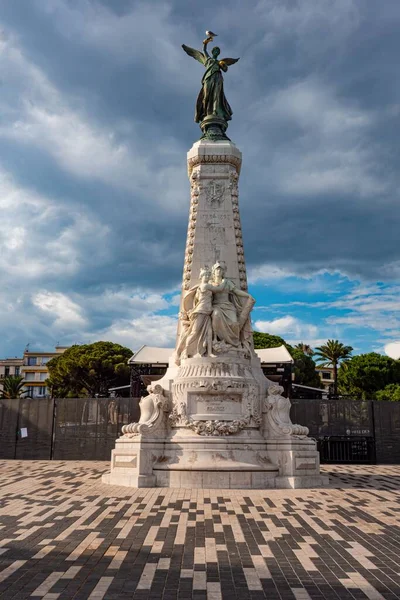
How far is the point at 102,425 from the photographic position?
18.8m

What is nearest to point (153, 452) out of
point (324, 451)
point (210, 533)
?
point (210, 533)

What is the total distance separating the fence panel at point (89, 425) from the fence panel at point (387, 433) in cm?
925

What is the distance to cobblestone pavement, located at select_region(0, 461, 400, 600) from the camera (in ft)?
16.8

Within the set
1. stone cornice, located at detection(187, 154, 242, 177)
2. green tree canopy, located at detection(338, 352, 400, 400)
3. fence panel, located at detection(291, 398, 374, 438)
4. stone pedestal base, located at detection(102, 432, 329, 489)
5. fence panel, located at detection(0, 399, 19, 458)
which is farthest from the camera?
green tree canopy, located at detection(338, 352, 400, 400)

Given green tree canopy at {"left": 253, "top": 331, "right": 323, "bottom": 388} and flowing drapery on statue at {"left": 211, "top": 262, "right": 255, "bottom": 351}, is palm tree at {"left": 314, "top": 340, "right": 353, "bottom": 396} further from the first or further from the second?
flowing drapery on statue at {"left": 211, "top": 262, "right": 255, "bottom": 351}

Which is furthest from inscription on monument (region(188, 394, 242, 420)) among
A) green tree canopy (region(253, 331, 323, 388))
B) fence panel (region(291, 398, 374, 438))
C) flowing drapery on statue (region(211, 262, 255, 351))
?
green tree canopy (region(253, 331, 323, 388))

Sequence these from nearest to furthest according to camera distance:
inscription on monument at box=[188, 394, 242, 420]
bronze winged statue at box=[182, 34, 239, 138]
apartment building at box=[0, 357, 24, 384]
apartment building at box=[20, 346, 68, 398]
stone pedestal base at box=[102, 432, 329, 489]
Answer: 1. stone pedestal base at box=[102, 432, 329, 489]
2. inscription on monument at box=[188, 394, 242, 420]
3. bronze winged statue at box=[182, 34, 239, 138]
4. apartment building at box=[20, 346, 68, 398]
5. apartment building at box=[0, 357, 24, 384]

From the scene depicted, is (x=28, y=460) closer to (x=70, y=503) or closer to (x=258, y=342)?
(x=70, y=503)

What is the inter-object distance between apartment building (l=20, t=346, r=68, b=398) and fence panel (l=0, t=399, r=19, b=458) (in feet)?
168

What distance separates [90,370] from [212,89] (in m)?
34.0

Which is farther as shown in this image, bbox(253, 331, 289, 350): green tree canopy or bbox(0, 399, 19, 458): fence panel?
bbox(253, 331, 289, 350): green tree canopy

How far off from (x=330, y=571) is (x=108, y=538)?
3.14 meters

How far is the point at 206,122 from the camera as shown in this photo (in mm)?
17234

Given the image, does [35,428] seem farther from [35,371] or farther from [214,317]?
[35,371]
